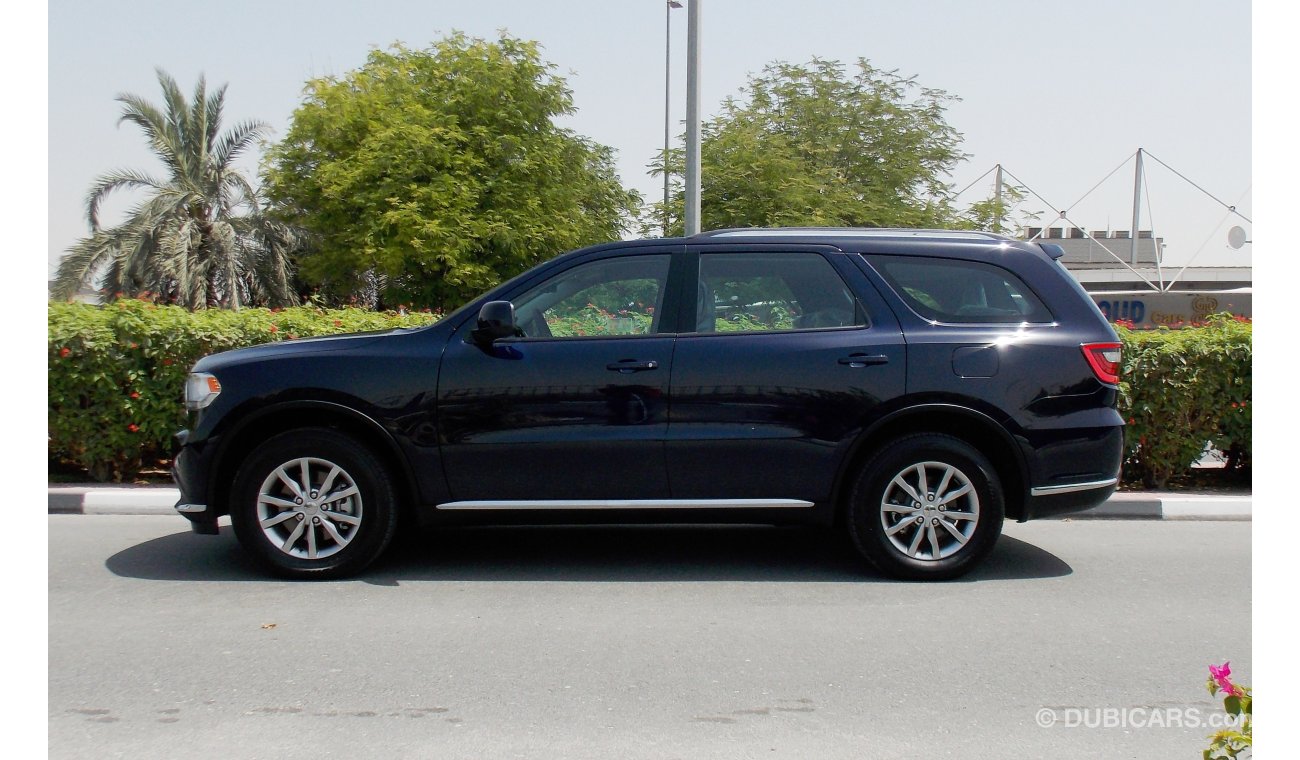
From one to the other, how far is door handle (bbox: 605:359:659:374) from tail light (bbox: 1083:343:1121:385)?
231cm

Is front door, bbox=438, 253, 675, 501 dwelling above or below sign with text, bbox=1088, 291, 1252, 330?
below

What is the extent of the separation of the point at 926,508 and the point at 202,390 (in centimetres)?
394

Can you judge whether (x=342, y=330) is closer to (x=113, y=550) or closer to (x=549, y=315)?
(x=113, y=550)

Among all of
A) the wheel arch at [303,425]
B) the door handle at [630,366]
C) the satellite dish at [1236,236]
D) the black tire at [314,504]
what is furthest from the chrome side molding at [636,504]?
the satellite dish at [1236,236]

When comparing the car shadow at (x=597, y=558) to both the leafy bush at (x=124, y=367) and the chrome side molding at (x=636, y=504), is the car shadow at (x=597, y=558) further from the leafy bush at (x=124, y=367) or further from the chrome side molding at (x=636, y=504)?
the leafy bush at (x=124, y=367)

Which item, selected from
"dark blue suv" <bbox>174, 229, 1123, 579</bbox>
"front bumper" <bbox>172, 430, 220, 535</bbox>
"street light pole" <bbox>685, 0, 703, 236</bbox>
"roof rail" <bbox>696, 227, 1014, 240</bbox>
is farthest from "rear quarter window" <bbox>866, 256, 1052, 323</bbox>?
"street light pole" <bbox>685, 0, 703, 236</bbox>

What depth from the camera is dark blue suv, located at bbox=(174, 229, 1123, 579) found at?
5.87 meters

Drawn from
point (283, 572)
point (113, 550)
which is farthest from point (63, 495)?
point (283, 572)

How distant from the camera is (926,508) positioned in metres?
5.95

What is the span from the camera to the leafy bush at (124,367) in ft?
27.6

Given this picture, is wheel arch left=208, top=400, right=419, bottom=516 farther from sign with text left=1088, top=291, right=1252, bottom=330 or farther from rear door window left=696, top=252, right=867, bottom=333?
sign with text left=1088, top=291, right=1252, bottom=330

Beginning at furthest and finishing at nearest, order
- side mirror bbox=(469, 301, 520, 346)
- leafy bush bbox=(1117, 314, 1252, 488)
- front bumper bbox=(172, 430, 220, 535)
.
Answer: leafy bush bbox=(1117, 314, 1252, 488) < front bumper bbox=(172, 430, 220, 535) < side mirror bbox=(469, 301, 520, 346)

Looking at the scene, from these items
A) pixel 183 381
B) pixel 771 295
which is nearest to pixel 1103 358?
pixel 771 295

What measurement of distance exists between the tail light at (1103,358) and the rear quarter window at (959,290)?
27 centimetres
